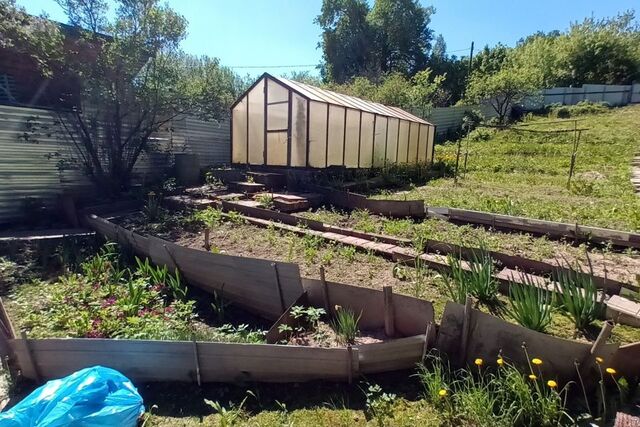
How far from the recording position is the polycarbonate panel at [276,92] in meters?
9.25

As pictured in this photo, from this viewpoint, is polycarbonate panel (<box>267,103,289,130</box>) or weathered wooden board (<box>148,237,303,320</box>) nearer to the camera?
A: weathered wooden board (<box>148,237,303,320</box>)

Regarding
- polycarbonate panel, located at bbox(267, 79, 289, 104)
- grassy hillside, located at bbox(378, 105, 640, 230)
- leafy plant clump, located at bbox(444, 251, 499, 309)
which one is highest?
polycarbonate panel, located at bbox(267, 79, 289, 104)

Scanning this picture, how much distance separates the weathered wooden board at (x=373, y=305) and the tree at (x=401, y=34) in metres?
28.0

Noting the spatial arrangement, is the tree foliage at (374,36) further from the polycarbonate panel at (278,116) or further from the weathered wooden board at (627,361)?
the weathered wooden board at (627,361)

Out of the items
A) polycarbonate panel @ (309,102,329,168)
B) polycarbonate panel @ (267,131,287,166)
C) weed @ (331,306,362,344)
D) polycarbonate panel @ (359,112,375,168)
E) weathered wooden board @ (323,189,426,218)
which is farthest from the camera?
polycarbonate panel @ (359,112,375,168)

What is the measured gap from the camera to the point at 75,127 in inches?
282

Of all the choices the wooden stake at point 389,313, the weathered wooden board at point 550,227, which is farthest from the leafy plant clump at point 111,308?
the weathered wooden board at point 550,227

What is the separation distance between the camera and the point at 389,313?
9.32ft

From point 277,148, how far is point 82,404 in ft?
26.5

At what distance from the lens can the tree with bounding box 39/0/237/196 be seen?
6.79 meters

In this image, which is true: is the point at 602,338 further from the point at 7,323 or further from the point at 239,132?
Result: the point at 239,132

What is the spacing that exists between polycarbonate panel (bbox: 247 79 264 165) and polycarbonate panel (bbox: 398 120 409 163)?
4.70m

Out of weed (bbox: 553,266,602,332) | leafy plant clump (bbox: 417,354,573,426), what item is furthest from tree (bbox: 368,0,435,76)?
leafy plant clump (bbox: 417,354,573,426)

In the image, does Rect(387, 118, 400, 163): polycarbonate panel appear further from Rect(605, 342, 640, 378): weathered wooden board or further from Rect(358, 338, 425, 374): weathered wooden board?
Rect(605, 342, 640, 378): weathered wooden board
